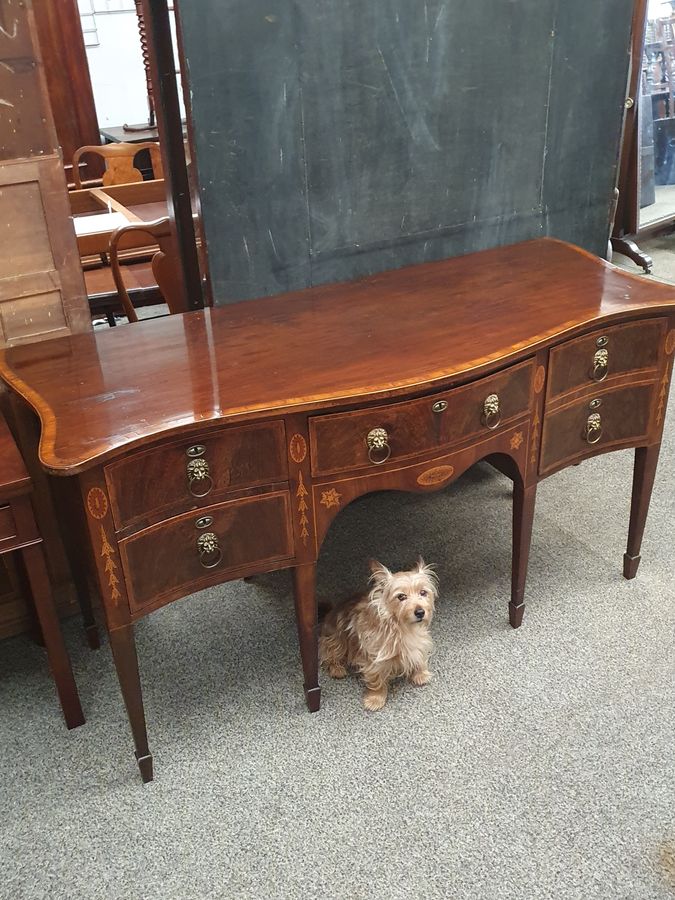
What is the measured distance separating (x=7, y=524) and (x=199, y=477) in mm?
423

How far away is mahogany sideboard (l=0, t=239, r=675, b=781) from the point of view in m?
1.61

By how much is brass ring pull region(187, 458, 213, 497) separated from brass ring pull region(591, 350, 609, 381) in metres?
1.01

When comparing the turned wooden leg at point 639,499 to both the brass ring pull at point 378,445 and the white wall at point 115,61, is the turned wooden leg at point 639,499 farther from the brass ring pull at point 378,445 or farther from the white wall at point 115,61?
the white wall at point 115,61

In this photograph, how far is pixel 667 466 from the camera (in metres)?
3.06

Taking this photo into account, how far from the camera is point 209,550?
173 centimetres

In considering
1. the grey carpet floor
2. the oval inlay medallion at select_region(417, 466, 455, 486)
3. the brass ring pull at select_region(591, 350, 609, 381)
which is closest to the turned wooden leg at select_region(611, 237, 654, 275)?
the grey carpet floor

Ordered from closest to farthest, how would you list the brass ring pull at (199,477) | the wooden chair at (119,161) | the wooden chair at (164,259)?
the brass ring pull at (199,477) < the wooden chair at (164,259) < the wooden chair at (119,161)

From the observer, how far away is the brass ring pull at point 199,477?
1.63m

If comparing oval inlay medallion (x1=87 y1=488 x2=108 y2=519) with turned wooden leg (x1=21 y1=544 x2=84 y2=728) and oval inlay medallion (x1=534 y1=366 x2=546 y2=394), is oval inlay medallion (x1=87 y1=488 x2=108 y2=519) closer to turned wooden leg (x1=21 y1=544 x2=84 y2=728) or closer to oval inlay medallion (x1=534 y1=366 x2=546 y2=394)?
turned wooden leg (x1=21 y1=544 x2=84 y2=728)

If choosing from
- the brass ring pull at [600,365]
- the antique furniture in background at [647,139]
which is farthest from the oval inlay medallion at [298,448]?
the antique furniture in background at [647,139]

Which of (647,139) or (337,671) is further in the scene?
(647,139)

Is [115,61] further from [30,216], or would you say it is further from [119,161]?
[30,216]

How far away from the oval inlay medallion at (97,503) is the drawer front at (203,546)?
8 cm

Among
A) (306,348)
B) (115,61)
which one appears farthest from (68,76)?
(306,348)
